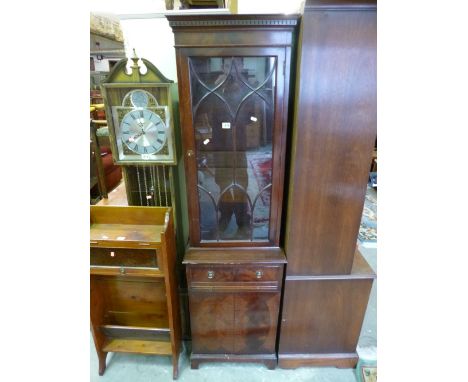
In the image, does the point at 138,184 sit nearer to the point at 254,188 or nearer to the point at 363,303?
the point at 254,188

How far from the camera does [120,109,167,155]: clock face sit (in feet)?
3.97

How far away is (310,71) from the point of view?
95cm

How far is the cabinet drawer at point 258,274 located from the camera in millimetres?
1254

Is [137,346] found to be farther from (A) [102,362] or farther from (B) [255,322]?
(B) [255,322]

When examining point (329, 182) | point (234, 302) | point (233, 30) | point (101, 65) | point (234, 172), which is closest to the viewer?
point (233, 30)

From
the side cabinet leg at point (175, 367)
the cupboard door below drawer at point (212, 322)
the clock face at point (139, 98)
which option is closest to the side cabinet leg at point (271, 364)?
the cupboard door below drawer at point (212, 322)

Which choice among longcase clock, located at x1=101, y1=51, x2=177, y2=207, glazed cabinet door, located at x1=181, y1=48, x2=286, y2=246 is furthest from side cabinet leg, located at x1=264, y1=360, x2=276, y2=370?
longcase clock, located at x1=101, y1=51, x2=177, y2=207

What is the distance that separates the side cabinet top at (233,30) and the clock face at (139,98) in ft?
0.99

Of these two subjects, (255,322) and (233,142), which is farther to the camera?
(255,322)

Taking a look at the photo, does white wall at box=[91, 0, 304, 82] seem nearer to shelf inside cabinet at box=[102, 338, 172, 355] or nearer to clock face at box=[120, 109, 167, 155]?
clock face at box=[120, 109, 167, 155]

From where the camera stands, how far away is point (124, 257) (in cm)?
119

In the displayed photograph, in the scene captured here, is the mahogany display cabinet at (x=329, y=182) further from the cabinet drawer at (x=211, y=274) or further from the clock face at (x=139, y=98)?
the clock face at (x=139, y=98)

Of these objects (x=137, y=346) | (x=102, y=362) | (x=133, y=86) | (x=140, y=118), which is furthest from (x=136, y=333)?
(x=133, y=86)
